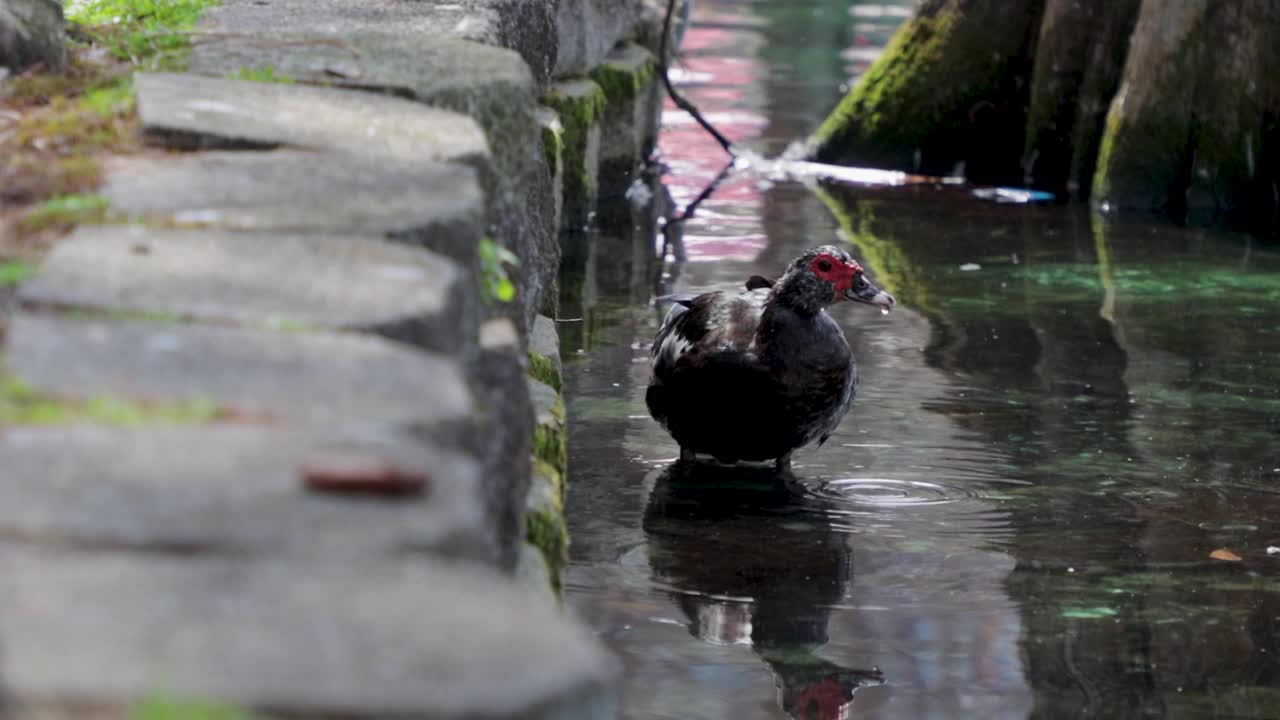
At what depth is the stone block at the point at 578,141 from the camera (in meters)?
9.34

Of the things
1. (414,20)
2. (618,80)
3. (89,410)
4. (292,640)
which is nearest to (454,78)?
(414,20)

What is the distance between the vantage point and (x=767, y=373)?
6.07 meters

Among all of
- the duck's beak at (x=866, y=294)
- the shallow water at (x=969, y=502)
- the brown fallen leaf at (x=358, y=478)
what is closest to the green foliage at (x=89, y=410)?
the brown fallen leaf at (x=358, y=478)

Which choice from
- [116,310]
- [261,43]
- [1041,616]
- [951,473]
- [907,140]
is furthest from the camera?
[907,140]

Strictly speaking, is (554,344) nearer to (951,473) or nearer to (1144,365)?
(951,473)

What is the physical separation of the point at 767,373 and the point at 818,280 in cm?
37

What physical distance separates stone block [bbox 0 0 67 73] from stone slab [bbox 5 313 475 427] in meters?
1.64

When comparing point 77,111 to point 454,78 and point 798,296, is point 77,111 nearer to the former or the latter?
point 454,78

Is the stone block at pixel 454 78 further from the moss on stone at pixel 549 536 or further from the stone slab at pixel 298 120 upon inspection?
the moss on stone at pixel 549 536

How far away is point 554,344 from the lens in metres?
4.67

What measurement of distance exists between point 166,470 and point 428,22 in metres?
2.76

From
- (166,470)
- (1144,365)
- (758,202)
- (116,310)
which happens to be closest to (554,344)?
(116,310)

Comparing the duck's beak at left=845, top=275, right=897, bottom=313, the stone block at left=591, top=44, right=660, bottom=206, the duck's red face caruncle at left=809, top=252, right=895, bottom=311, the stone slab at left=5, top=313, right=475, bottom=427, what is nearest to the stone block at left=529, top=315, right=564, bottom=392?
the duck's red face caruncle at left=809, top=252, right=895, bottom=311

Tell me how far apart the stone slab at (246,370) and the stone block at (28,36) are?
164cm
